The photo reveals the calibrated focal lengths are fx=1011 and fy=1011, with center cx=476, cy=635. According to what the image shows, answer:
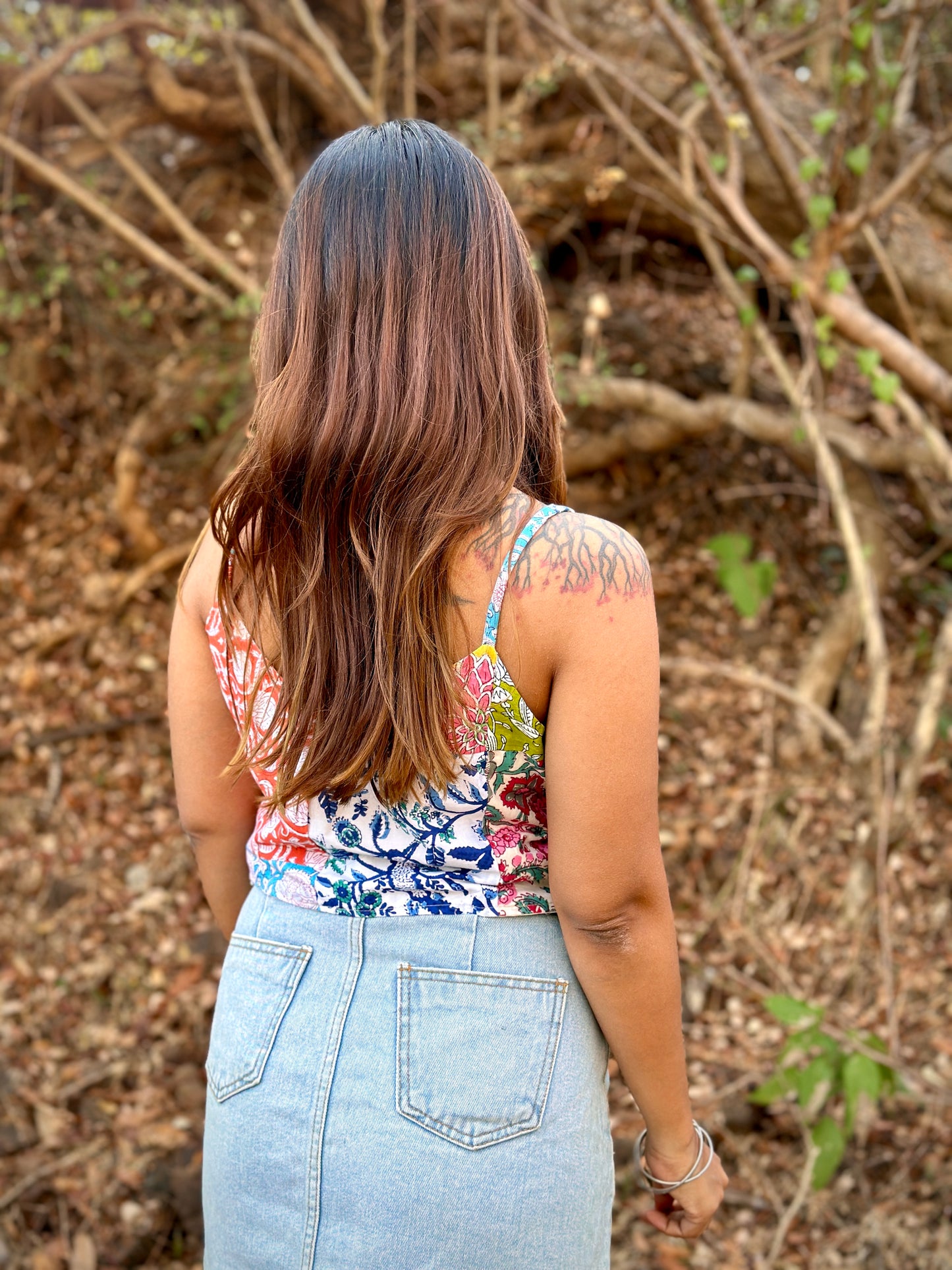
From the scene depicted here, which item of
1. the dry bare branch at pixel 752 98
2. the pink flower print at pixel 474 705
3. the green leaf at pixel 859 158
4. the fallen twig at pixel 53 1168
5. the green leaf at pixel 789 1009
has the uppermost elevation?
the dry bare branch at pixel 752 98

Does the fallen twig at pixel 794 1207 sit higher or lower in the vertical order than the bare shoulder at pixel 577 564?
lower

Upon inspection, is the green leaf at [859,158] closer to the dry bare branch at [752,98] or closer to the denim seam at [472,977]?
the dry bare branch at [752,98]

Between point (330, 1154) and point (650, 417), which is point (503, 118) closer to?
point (650, 417)

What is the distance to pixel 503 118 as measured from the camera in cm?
447

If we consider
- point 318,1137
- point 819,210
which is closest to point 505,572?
point 318,1137

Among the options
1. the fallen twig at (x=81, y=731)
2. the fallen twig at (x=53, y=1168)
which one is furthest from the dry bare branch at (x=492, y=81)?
the fallen twig at (x=53, y=1168)

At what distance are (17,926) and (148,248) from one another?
9.82ft

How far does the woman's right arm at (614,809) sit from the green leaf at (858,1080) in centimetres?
122

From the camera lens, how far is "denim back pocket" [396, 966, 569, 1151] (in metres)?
1.12

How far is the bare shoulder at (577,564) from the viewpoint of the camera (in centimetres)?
108

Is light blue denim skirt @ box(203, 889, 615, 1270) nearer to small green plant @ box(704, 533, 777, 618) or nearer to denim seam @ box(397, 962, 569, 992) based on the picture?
denim seam @ box(397, 962, 569, 992)

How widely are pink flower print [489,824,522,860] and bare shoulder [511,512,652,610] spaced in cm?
31

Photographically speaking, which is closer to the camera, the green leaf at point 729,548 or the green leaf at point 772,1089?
the green leaf at point 772,1089

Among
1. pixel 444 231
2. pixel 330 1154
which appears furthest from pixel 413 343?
pixel 330 1154
